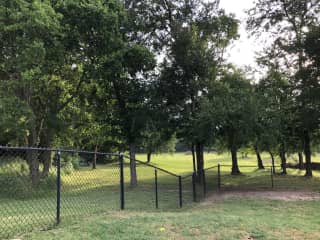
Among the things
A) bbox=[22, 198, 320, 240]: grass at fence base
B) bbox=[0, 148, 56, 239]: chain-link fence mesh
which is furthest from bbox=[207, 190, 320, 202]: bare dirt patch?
bbox=[0, 148, 56, 239]: chain-link fence mesh

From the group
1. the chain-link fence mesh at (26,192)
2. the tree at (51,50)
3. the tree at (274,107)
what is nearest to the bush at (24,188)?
the chain-link fence mesh at (26,192)

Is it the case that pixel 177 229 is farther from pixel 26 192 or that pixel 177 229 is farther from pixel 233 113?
pixel 233 113

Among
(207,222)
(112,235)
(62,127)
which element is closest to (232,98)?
(62,127)

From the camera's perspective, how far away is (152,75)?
19906 millimetres

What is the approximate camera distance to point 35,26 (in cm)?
1389

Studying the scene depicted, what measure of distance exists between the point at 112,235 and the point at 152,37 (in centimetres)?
1687

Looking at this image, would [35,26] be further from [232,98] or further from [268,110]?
[268,110]

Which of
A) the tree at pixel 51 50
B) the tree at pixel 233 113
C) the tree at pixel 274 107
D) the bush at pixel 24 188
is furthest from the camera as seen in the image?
the tree at pixel 274 107

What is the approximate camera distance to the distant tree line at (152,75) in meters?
15.2

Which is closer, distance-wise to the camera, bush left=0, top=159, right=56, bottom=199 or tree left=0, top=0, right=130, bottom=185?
bush left=0, top=159, right=56, bottom=199

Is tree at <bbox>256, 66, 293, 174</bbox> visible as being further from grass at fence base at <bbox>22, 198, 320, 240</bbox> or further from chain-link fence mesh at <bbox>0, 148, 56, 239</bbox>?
chain-link fence mesh at <bbox>0, 148, 56, 239</bbox>

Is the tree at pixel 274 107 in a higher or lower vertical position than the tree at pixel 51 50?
lower

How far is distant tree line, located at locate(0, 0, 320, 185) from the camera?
49.7 ft

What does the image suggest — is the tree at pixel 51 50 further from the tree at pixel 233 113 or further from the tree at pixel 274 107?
the tree at pixel 274 107
